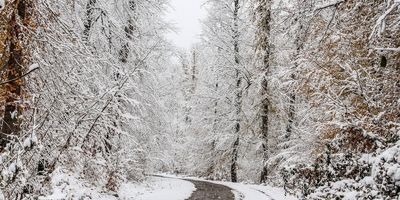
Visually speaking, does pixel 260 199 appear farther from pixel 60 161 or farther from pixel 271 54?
pixel 271 54

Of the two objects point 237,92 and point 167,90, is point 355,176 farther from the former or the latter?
point 167,90

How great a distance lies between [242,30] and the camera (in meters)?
27.7

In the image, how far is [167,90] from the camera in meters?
27.8

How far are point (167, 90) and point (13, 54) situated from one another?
2051 centimetres

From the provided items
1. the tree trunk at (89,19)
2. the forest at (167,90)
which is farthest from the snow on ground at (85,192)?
the tree trunk at (89,19)

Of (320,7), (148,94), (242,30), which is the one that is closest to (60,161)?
(320,7)

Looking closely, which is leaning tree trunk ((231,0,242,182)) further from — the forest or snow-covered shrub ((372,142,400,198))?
snow-covered shrub ((372,142,400,198))

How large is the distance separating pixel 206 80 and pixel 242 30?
5.18 m

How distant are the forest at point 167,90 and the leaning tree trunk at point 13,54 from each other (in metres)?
0.03

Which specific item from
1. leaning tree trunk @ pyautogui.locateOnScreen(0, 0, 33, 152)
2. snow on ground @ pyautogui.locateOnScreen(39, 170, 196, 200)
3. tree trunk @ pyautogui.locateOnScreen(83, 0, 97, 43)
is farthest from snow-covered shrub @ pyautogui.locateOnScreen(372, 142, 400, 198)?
tree trunk @ pyautogui.locateOnScreen(83, 0, 97, 43)

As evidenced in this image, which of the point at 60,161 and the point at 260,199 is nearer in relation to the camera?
the point at 60,161

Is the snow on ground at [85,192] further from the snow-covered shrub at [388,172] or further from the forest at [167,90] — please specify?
the snow-covered shrub at [388,172]

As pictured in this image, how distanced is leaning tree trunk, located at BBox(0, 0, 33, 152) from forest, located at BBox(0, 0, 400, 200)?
3 cm

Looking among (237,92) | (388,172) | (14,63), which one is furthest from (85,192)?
(237,92)
